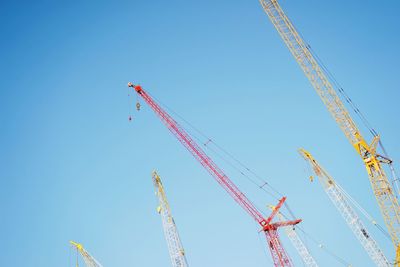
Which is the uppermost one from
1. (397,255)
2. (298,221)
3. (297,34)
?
(297,34)

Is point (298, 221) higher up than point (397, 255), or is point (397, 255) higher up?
point (298, 221)

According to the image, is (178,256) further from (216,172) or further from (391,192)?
(391,192)

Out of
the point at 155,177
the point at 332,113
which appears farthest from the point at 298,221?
the point at 155,177

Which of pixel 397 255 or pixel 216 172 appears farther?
pixel 216 172

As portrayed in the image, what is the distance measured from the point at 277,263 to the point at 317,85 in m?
22.5

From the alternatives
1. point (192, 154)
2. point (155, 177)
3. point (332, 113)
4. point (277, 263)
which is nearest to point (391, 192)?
point (332, 113)

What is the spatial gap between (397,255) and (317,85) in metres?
21.8

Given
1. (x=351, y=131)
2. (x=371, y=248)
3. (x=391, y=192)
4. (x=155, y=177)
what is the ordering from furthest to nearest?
1. (x=155, y=177)
2. (x=371, y=248)
3. (x=351, y=131)
4. (x=391, y=192)

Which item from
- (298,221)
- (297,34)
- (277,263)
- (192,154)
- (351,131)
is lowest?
(277,263)

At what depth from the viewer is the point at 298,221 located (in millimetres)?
47469

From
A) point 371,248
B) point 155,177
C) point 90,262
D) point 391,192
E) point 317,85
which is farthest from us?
point 90,262

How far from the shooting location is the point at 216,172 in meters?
46.8

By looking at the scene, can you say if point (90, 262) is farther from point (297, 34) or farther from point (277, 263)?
point (297, 34)

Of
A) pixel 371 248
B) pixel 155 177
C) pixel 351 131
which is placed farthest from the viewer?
pixel 155 177
